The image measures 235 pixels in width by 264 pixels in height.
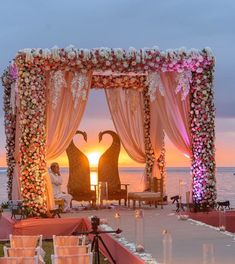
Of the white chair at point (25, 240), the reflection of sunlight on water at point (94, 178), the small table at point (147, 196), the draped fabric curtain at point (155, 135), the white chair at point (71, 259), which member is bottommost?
the white chair at point (71, 259)

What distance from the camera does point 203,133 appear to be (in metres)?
12.6

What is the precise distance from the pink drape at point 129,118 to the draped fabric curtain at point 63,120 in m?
2.30

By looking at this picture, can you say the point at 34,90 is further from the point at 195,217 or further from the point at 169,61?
the point at 195,217

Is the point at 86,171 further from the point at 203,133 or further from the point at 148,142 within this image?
the point at 203,133

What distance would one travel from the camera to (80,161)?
47.0ft

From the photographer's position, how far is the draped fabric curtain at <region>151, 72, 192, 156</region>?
42.1ft

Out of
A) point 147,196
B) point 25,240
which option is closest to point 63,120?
point 147,196

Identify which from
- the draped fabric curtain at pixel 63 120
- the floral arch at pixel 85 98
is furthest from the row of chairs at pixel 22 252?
the draped fabric curtain at pixel 63 120

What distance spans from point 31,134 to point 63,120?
2.69 ft

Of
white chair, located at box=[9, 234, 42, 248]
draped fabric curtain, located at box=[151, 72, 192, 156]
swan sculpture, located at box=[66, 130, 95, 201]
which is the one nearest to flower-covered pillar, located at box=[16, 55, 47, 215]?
swan sculpture, located at box=[66, 130, 95, 201]

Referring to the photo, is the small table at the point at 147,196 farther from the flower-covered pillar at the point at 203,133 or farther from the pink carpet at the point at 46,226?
the pink carpet at the point at 46,226

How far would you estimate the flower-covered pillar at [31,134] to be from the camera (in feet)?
38.7

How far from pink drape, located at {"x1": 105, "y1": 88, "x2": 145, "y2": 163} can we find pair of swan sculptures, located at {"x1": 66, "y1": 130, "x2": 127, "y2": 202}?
0.24 m

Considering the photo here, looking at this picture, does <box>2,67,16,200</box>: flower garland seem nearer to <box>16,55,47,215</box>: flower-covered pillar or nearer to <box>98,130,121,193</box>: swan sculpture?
<box>98,130,121,193</box>: swan sculpture
